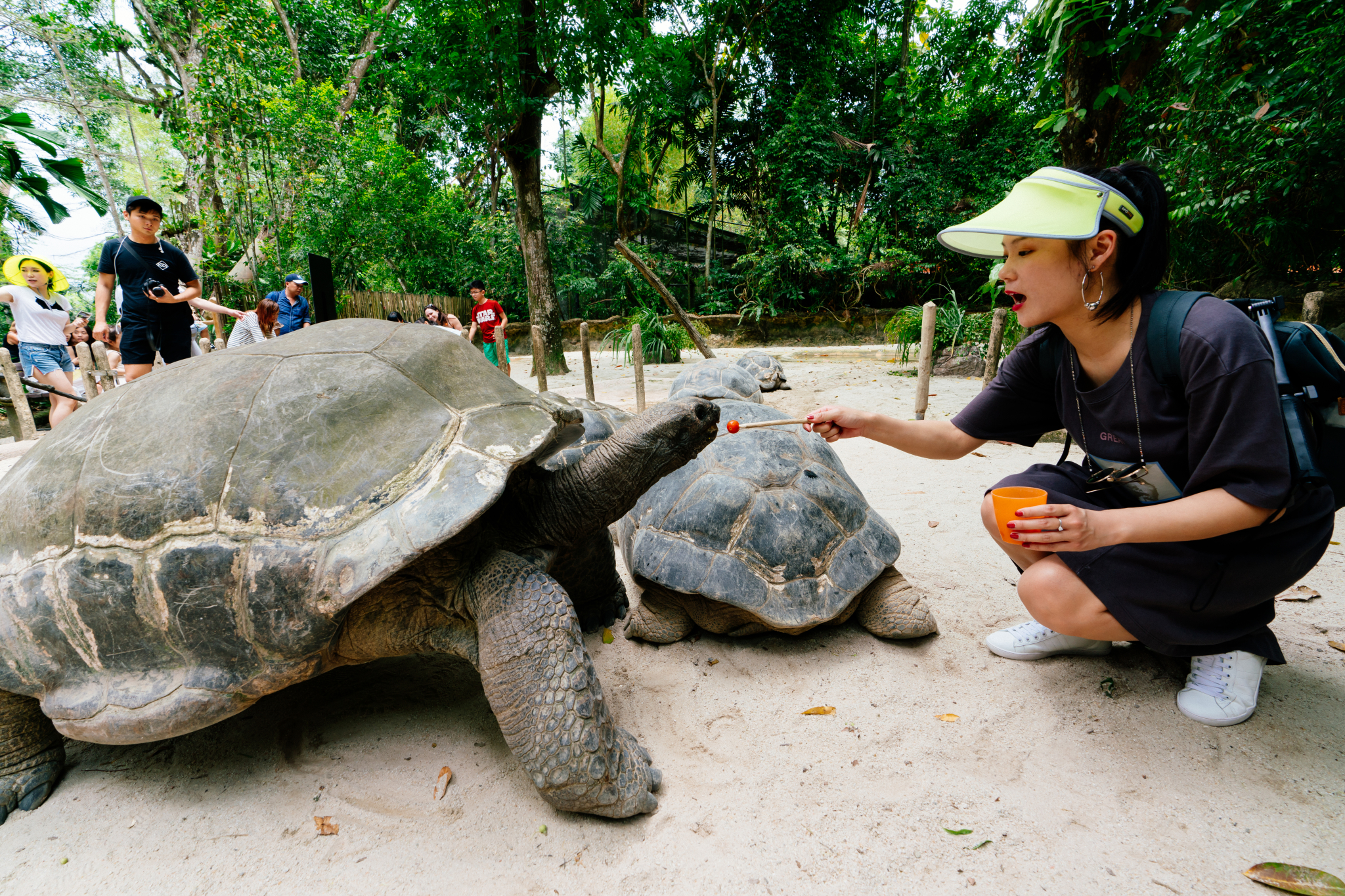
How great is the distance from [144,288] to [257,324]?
1972mm

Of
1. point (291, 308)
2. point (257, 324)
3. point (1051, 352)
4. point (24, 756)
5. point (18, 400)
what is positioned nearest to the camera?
point (24, 756)

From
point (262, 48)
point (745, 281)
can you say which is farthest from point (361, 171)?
point (745, 281)

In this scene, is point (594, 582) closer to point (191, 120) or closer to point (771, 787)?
point (771, 787)

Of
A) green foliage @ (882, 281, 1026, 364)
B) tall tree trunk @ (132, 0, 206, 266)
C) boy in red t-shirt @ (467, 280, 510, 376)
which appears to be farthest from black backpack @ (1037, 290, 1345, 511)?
tall tree trunk @ (132, 0, 206, 266)

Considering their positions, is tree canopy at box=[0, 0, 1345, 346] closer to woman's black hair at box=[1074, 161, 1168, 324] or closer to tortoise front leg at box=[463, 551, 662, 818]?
woman's black hair at box=[1074, 161, 1168, 324]

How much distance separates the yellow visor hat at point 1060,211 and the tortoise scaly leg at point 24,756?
9.50 ft

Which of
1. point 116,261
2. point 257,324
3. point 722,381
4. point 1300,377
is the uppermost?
point 116,261

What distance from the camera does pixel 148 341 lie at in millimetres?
4195

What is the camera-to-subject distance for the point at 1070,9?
12.7 ft

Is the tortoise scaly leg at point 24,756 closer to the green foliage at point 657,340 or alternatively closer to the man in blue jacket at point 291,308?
the man in blue jacket at point 291,308

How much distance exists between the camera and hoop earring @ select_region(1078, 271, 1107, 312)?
1.52 meters

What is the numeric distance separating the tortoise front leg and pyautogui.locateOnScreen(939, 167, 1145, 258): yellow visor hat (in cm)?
145

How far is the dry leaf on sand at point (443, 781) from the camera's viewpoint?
1.67 metres

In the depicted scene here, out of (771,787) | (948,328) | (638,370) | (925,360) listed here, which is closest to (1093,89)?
(925,360)
